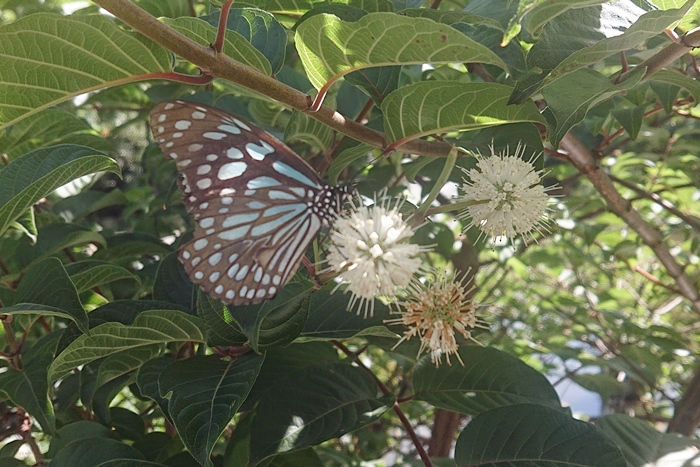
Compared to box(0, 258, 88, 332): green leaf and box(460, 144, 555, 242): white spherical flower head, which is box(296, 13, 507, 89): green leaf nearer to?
box(460, 144, 555, 242): white spherical flower head

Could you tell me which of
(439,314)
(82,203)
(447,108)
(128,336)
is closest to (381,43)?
(447,108)

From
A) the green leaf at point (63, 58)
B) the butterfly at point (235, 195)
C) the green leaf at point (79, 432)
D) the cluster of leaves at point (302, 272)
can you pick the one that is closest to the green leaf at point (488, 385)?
the cluster of leaves at point (302, 272)

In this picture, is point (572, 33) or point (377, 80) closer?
point (572, 33)

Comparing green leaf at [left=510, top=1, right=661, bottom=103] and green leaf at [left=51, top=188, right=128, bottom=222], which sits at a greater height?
green leaf at [left=510, top=1, right=661, bottom=103]

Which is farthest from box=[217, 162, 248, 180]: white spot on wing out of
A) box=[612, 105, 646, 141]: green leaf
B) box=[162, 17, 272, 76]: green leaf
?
box=[612, 105, 646, 141]: green leaf

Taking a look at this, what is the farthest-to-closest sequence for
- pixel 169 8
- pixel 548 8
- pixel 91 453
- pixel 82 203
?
pixel 82 203, pixel 169 8, pixel 91 453, pixel 548 8

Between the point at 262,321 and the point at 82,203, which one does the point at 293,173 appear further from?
the point at 82,203

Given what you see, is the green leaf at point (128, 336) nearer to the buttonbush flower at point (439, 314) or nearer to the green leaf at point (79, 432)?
the green leaf at point (79, 432)
